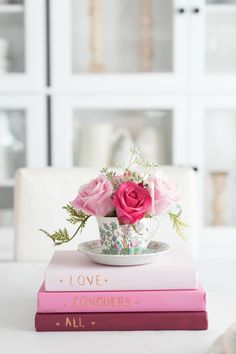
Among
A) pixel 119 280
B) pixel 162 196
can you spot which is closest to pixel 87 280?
pixel 119 280

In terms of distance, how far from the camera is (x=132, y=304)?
0.88 meters

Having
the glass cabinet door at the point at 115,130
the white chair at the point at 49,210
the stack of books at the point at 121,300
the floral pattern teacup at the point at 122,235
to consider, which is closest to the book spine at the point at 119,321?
the stack of books at the point at 121,300

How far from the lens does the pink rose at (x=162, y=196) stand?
91 centimetres

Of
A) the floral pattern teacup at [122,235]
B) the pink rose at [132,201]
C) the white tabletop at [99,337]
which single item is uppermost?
the pink rose at [132,201]

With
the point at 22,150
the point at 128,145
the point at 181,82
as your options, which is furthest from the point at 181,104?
the point at 22,150

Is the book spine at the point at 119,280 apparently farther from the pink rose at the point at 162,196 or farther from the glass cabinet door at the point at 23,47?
the glass cabinet door at the point at 23,47

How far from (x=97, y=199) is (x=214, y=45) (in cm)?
171

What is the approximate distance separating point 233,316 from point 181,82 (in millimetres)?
1603

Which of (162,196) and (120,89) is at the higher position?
(120,89)

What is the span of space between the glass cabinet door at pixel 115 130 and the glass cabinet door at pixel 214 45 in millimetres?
147

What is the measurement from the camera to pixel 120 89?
2443 mm

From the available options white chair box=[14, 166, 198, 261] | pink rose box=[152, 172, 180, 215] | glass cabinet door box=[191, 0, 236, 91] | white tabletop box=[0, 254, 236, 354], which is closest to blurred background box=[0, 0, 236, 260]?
glass cabinet door box=[191, 0, 236, 91]

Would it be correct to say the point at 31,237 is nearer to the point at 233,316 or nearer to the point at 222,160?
the point at 233,316

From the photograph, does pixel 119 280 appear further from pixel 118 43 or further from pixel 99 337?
pixel 118 43
